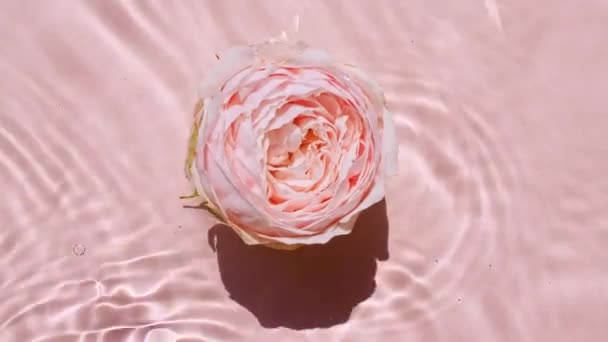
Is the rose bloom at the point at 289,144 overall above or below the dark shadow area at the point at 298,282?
above

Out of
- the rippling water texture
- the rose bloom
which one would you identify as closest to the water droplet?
the rippling water texture

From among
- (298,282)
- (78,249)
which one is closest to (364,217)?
(298,282)

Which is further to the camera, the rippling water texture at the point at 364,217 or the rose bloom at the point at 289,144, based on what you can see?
the rippling water texture at the point at 364,217

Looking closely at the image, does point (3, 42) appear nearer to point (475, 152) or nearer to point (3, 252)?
point (3, 252)

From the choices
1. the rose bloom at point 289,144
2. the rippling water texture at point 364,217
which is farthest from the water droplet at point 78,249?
the rose bloom at point 289,144

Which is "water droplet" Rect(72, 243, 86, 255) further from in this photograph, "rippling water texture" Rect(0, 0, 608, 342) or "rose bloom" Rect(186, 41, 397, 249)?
"rose bloom" Rect(186, 41, 397, 249)

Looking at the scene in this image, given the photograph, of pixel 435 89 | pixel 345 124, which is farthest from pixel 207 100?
pixel 435 89

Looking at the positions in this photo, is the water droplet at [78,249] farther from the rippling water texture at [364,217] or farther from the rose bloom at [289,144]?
the rose bloom at [289,144]
